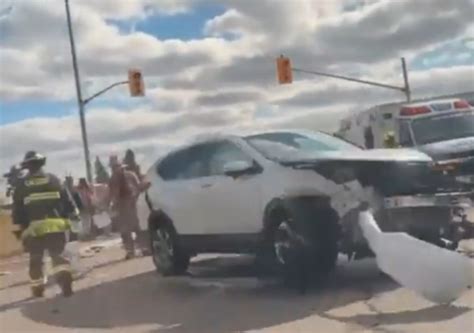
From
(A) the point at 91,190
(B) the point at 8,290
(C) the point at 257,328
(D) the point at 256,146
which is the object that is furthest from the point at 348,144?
(A) the point at 91,190

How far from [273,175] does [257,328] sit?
205 cm

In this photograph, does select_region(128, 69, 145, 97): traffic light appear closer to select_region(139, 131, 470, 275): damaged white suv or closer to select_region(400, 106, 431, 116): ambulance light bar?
select_region(400, 106, 431, 116): ambulance light bar

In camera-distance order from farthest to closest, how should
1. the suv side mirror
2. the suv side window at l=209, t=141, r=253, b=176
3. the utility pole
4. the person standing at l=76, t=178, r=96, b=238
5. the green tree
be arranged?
the utility pole → the green tree → the person standing at l=76, t=178, r=96, b=238 → the suv side window at l=209, t=141, r=253, b=176 → the suv side mirror

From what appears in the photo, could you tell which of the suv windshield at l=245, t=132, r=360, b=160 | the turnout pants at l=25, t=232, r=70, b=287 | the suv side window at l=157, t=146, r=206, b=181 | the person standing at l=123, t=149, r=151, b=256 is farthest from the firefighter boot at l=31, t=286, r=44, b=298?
the person standing at l=123, t=149, r=151, b=256

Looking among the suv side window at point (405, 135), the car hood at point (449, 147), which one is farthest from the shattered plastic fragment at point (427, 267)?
the suv side window at point (405, 135)

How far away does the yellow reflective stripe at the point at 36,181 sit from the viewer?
401 inches

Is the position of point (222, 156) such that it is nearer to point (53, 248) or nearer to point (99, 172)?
point (53, 248)

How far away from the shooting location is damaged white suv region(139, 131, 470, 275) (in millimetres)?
8891

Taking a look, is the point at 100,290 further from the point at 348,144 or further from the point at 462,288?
the point at 462,288

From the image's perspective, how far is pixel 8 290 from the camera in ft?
40.0

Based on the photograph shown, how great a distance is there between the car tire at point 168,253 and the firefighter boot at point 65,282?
1.36m

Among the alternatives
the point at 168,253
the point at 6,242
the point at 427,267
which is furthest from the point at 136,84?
the point at 427,267

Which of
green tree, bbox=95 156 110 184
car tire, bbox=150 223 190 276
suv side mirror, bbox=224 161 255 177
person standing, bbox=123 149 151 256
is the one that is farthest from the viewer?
green tree, bbox=95 156 110 184

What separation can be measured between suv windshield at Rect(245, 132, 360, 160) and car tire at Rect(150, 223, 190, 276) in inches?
76.9
